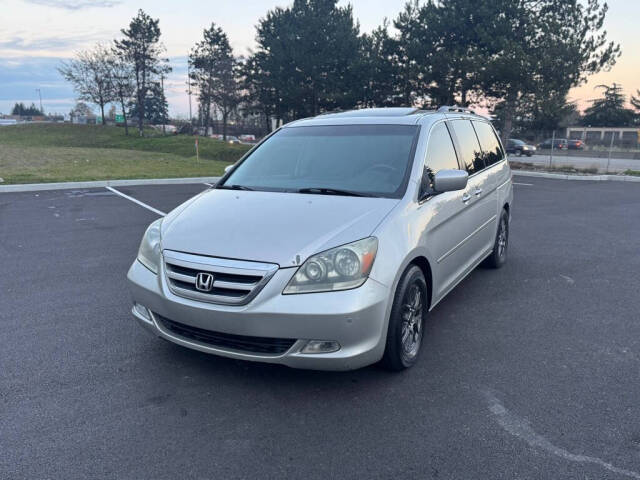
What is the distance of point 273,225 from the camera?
3312mm

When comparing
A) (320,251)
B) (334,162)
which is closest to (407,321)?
(320,251)

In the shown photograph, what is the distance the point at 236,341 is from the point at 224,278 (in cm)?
41

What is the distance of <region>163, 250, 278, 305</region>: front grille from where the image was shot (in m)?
2.96

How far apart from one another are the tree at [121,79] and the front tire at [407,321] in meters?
54.3

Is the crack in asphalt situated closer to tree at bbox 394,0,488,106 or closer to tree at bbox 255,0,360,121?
tree at bbox 394,0,488,106

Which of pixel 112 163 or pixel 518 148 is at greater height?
pixel 518 148

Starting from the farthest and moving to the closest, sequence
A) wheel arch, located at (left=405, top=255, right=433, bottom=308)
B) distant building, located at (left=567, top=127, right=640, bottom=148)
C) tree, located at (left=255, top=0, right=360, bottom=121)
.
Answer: distant building, located at (left=567, top=127, right=640, bottom=148), tree, located at (left=255, top=0, right=360, bottom=121), wheel arch, located at (left=405, top=255, right=433, bottom=308)

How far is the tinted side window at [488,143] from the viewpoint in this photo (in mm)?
5734

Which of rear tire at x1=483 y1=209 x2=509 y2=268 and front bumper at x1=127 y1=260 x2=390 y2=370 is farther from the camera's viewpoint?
rear tire at x1=483 y1=209 x2=509 y2=268

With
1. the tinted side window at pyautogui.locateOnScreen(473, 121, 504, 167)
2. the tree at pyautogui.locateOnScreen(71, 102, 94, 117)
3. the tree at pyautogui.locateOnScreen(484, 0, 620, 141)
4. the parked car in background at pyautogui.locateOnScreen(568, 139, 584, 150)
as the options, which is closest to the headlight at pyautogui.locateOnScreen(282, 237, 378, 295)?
the tinted side window at pyautogui.locateOnScreen(473, 121, 504, 167)

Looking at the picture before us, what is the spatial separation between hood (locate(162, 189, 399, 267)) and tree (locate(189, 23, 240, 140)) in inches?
1740

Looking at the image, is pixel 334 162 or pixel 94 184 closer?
pixel 334 162

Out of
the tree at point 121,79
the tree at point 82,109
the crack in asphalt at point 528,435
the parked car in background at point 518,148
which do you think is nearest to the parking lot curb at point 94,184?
the crack in asphalt at point 528,435

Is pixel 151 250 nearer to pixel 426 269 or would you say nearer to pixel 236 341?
pixel 236 341
